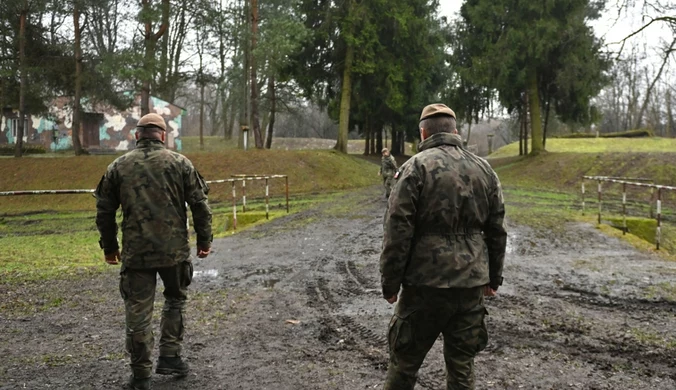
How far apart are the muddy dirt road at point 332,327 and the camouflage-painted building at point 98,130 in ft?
110

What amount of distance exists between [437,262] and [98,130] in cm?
4176

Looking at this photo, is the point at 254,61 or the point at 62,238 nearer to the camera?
the point at 62,238

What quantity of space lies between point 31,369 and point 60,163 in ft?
87.4

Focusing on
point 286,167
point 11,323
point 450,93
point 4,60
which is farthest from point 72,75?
point 11,323

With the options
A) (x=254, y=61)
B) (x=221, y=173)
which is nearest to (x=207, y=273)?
(x=221, y=173)

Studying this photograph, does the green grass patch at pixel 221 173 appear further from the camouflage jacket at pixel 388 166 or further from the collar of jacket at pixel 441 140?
the collar of jacket at pixel 441 140

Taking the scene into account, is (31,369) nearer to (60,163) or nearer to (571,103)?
(60,163)

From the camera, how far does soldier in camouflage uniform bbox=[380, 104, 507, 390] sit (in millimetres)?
3393

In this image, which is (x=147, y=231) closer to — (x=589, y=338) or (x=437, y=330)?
(x=437, y=330)

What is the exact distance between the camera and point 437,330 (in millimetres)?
3445

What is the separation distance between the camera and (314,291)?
24.5 ft

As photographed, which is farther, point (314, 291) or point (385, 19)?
point (385, 19)

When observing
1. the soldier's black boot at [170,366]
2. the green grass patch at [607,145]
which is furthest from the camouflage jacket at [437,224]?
the green grass patch at [607,145]

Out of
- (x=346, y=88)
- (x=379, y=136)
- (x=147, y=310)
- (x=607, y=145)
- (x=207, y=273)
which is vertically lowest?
(x=207, y=273)
